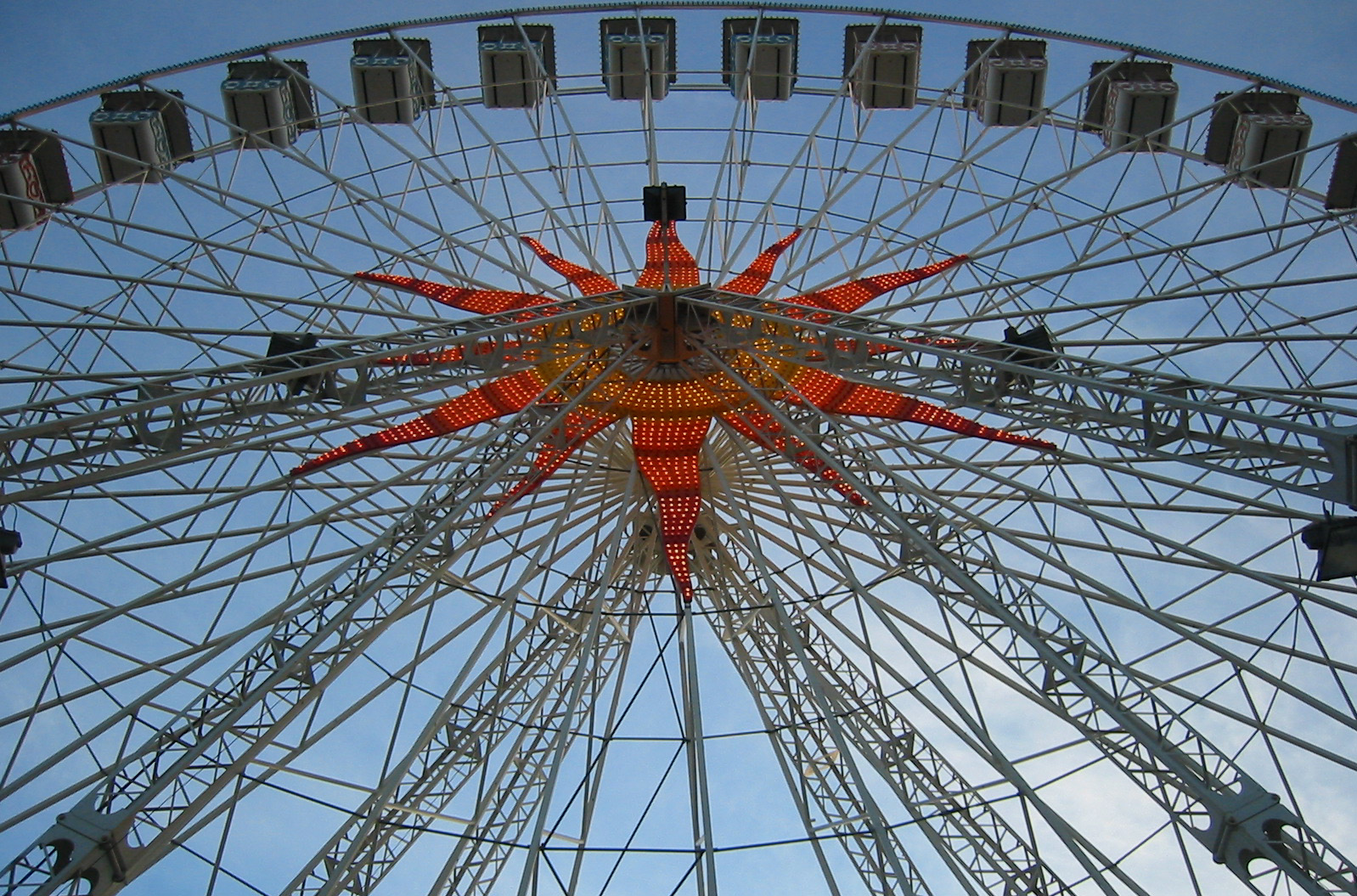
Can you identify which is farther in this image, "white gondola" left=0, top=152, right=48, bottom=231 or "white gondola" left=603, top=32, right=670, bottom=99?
"white gondola" left=603, top=32, right=670, bottom=99

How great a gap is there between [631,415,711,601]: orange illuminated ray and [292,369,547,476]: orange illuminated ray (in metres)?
1.99

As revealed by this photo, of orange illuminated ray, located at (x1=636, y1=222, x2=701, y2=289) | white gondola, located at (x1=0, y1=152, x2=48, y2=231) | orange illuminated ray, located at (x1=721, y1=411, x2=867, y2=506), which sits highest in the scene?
white gondola, located at (x1=0, y1=152, x2=48, y2=231)

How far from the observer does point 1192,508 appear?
18.8m

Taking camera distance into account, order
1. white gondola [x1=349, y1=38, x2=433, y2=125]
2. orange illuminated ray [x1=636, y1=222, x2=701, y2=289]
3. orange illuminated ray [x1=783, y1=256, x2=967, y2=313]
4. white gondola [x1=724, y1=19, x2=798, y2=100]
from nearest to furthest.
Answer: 1. orange illuminated ray [x1=783, y1=256, x2=967, y2=313]
2. orange illuminated ray [x1=636, y1=222, x2=701, y2=289]
3. white gondola [x1=349, y1=38, x2=433, y2=125]
4. white gondola [x1=724, y1=19, x2=798, y2=100]

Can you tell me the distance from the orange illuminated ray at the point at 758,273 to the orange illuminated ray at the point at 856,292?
70 cm

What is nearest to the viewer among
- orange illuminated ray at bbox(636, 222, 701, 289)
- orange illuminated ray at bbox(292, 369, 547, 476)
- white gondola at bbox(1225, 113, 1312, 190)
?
orange illuminated ray at bbox(292, 369, 547, 476)

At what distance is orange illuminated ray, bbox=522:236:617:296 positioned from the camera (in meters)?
21.4

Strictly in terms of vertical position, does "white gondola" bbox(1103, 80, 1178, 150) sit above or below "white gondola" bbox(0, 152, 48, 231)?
above

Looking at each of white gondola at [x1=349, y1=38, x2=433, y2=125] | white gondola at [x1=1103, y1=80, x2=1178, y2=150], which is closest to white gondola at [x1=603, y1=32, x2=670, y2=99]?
white gondola at [x1=349, y1=38, x2=433, y2=125]

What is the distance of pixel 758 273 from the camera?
72.3 ft

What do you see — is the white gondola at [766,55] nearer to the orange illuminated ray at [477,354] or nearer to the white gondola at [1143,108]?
the white gondola at [1143,108]

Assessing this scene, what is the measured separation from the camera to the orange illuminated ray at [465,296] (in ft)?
69.3

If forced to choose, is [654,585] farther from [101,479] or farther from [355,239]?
Answer: [101,479]

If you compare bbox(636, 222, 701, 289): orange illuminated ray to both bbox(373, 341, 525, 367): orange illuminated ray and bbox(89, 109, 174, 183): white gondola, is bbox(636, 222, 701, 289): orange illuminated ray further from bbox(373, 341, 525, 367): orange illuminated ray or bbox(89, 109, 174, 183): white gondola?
bbox(89, 109, 174, 183): white gondola
